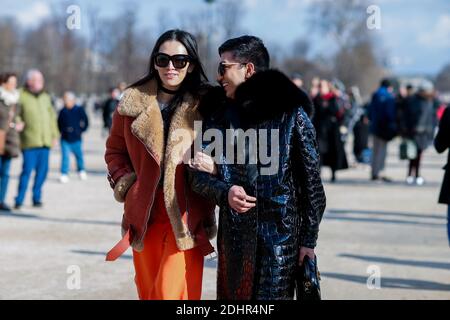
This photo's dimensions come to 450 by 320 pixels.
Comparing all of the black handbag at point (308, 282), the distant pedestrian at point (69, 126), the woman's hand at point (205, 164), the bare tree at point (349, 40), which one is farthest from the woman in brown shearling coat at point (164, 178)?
the bare tree at point (349, 40)

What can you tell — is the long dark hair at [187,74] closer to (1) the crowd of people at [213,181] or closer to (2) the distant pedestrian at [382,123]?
(1) the crowd of people at [213,181]

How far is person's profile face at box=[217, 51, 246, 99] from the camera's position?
3736 millimetres

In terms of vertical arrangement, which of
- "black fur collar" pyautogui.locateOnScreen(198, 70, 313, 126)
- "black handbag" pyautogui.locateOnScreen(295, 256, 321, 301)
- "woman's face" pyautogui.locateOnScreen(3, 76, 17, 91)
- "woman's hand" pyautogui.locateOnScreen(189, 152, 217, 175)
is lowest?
"black handbag" pyautogui.locateOnScreen(295, 256, 321, 301)

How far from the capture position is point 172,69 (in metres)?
3.96

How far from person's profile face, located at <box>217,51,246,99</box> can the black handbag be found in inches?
34.0

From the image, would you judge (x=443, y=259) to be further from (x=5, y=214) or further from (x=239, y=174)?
(x=5, y=214)

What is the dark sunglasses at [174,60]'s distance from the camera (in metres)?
3.96

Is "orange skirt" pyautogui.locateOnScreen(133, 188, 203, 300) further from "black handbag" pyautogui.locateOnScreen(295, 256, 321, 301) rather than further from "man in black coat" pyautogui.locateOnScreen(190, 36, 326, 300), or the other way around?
"black handbag" pyautogui.locateOnScreen(295, 256, 321, 301)

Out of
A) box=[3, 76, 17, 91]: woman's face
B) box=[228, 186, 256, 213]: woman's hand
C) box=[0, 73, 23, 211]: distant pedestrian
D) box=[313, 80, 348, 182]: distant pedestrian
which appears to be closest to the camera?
box=[228, 186, 256, 213]: woman's hand

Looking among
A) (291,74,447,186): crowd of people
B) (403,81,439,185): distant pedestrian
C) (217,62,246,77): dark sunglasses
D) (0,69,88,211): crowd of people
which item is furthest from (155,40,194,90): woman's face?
(403,81,439,185): distant pedestrian

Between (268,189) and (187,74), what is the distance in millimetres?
832

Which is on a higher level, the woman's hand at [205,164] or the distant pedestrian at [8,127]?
the woman's hand at [205,164]

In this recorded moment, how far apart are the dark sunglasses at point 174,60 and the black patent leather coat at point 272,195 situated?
0.45 metres
